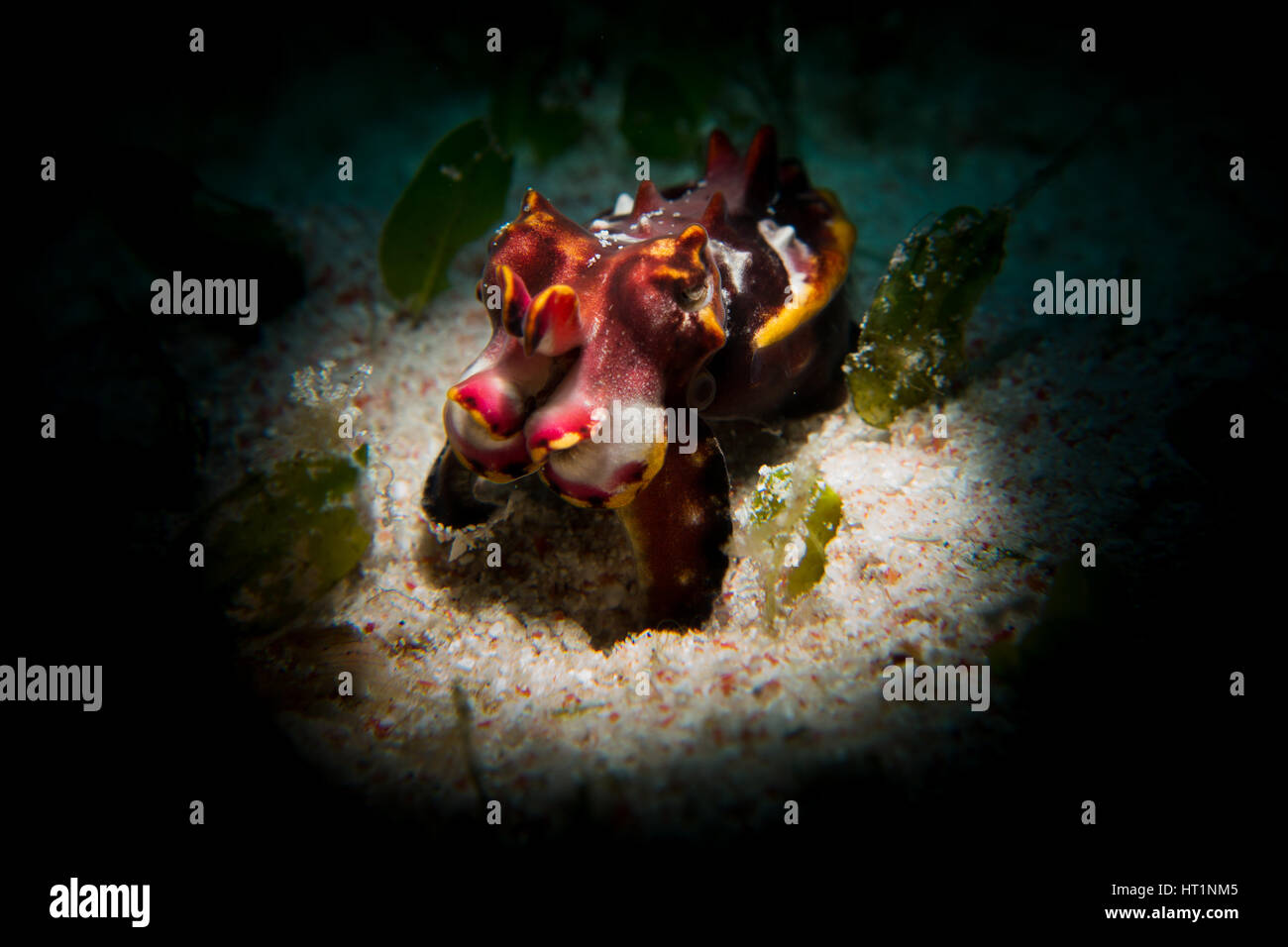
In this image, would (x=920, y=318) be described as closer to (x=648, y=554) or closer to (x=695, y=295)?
(x=695, y=295)

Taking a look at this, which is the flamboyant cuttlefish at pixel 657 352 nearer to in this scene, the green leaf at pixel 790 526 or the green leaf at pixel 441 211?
the green leaf at pixel 790 526

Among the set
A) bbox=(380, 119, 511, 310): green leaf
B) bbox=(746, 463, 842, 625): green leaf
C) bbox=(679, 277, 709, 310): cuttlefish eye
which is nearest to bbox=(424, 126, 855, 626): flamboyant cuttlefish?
bbox=(679, 277, 709, 310): cuttlefish eye

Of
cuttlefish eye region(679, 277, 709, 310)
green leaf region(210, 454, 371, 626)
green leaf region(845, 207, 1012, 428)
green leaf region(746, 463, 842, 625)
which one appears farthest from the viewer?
green leaf region(845, 207, 1012, 428)

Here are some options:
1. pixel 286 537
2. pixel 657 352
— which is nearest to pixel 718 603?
pixel 657 352

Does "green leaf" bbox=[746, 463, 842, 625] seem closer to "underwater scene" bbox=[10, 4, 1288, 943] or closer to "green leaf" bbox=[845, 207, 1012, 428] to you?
"underwater scene" bbox=[10, 4, 1288, 943]

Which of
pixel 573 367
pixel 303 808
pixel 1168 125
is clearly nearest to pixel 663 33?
pixel 1168 125

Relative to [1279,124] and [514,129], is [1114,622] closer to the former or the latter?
[514,129]
